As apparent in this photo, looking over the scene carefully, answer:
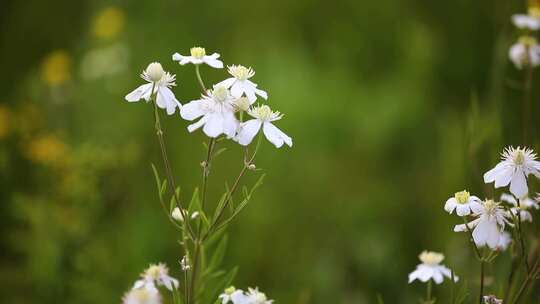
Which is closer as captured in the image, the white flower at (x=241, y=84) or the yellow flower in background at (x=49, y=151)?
the white flower at (x=241, y=84)

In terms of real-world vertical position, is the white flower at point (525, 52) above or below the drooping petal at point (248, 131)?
above

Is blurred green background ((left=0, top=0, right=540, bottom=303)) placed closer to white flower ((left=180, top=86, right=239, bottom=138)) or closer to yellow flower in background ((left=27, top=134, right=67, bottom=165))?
yellow flower in background ((left=27, top=134, right=67, bottom=165))

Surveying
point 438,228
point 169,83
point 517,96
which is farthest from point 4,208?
point 517,96

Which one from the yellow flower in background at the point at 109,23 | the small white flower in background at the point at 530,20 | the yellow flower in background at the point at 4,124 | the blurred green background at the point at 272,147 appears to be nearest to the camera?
the small white flower in background at the point at 530,20

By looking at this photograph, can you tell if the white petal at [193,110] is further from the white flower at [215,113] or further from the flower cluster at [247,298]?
the flower cluster at [247,298]

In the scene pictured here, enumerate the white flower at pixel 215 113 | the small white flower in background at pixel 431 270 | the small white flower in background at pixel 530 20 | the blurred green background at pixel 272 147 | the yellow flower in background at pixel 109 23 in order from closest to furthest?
the white flower at pixel 215 113 → the small white flower in background at pixel 431 270 → the small white flower in background at pixel 530 20 → the blurred green background at pixel 272 147 → the yellow flower in background at pixel 109 23

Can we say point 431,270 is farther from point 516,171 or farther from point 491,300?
point 516,171

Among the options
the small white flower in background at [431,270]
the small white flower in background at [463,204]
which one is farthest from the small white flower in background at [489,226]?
the small white flower in background at [431,270]

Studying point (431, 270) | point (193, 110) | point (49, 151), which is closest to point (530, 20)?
point (431, 270)
